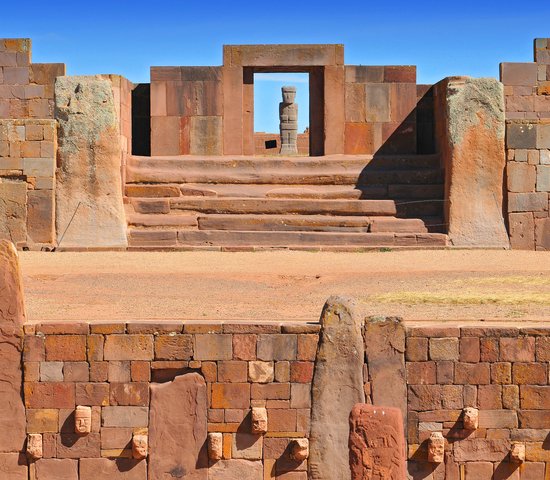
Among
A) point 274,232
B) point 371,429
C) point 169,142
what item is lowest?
point 371,429

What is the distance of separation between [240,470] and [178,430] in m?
0.66

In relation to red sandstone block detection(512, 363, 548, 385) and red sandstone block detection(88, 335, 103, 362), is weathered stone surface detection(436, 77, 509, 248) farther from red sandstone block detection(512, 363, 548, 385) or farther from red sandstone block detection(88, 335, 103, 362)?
red sandstone block detection(88, 335, 103, 362)

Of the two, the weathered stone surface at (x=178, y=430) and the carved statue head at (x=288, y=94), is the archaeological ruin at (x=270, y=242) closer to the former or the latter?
the weathered stone surface at (x=178, y=430)

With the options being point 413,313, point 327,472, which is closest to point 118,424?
point 327,472

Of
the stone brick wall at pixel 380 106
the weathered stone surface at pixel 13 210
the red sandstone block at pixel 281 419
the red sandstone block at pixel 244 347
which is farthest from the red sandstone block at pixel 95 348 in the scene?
the stone brick wall at pixel 380 106

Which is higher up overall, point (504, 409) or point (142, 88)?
point (142, 88)

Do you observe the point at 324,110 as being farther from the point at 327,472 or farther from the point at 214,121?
the point at 327,472

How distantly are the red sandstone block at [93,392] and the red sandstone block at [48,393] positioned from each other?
61 mm

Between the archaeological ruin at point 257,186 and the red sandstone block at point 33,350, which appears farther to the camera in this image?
the archaeological ruin at point 257,186

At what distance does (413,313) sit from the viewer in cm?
1073

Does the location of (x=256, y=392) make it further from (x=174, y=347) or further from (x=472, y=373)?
(x=472, y=373)

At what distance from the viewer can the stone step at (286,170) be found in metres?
16.9

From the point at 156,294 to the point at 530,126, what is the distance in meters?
6.90

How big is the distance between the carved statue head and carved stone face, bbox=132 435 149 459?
29.9m
